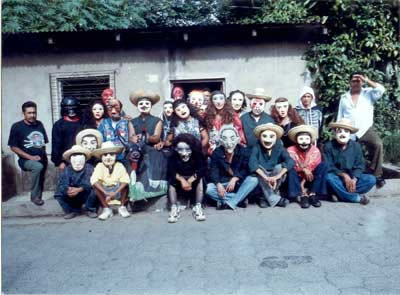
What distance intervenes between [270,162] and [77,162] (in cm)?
244

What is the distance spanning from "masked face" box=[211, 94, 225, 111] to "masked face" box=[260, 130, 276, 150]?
2.40 ft

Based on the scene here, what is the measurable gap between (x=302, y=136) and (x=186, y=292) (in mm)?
3088

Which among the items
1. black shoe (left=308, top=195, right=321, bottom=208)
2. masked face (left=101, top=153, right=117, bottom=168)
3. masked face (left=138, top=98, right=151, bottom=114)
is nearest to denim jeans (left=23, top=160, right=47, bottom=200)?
masked face (left=101, top=153, right=117, bottom=168)

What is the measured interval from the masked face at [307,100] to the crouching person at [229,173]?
50.0 inches

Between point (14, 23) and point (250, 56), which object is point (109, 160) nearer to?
point (250, 56)

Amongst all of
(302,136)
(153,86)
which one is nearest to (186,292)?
(302,136)

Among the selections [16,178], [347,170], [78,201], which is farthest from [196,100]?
[16,178]

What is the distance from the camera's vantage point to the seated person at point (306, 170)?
19.4 ft

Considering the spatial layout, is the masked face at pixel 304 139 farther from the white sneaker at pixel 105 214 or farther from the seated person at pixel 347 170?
the white sneaker at pixel 105 214

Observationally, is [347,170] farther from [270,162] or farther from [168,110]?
[168,110]

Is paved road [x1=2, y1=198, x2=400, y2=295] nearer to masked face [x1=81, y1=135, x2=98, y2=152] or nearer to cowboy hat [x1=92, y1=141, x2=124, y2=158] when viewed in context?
cowboy hat [x1=92, y1=141, x2=124, y2=158]

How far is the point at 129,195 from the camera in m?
5.87

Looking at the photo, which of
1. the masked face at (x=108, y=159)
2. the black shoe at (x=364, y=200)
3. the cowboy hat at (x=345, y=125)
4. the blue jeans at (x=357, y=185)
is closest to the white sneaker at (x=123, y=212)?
the masked face at (x=108, y=159)

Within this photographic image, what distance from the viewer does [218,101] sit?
6.18 metres
